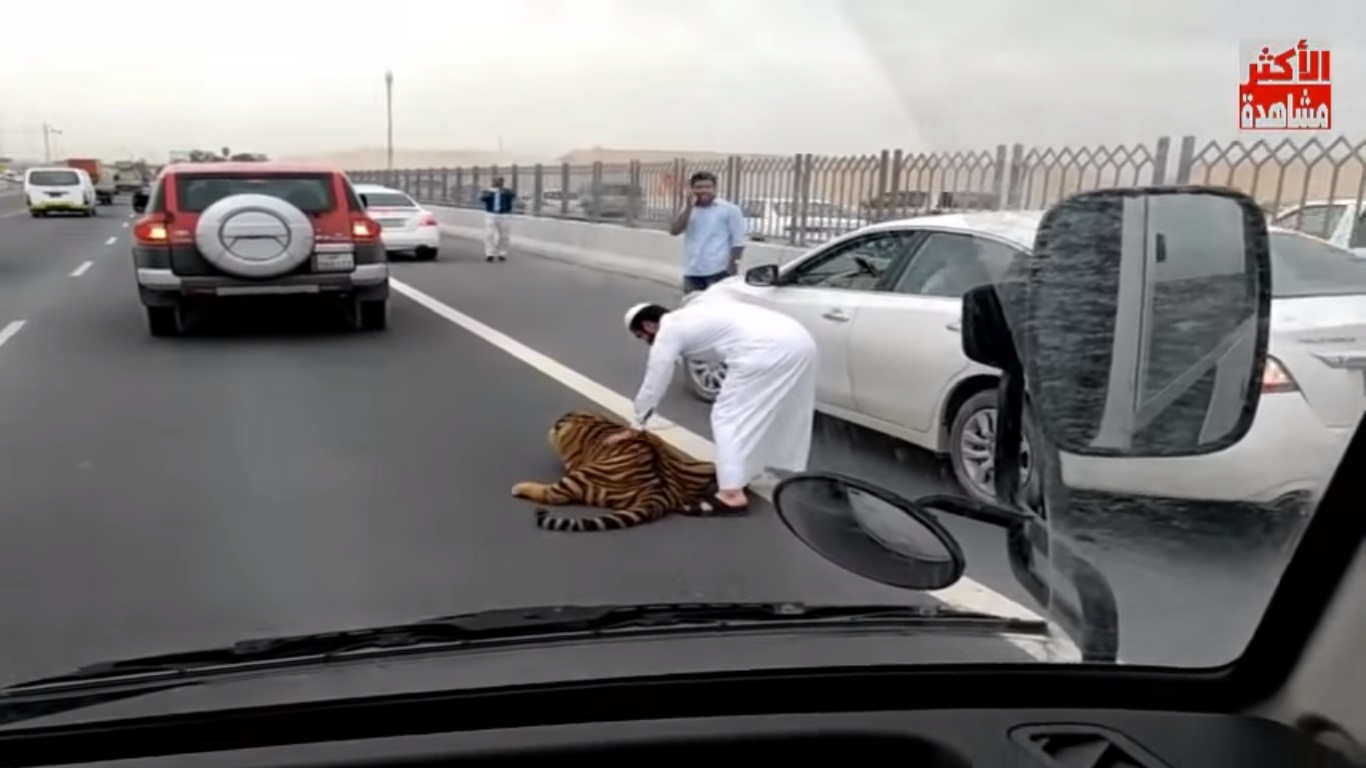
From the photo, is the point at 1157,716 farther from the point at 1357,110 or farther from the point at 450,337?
the point at 450,337

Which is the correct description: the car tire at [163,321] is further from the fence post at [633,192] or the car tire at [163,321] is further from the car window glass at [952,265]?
the fence post at [633,192]

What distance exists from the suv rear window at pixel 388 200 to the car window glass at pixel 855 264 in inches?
694

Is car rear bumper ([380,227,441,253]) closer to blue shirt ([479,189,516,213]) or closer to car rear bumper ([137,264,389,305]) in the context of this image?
blue shirt ([479,189,516,213])

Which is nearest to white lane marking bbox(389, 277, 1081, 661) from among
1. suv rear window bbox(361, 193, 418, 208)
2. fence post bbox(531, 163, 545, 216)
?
suv rear window bbox(361, 193, 418, 208)

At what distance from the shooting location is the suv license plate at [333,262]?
1215 centimetres

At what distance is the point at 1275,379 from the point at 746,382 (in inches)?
131

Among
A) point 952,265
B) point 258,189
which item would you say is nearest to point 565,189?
point 258,189

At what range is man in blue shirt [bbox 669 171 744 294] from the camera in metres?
11.2

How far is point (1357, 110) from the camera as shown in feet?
6.62

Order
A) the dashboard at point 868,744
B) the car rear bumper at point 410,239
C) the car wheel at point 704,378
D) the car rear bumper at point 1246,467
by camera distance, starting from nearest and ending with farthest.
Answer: the dashboard at point 868,744, the car rear bumper at point 1246,467, the car wheel at point 704,378, the car rear bumper at point 410,239

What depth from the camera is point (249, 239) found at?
11805 millimetres

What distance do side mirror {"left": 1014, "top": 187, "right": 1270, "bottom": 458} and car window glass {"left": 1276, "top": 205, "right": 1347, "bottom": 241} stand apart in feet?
0.43

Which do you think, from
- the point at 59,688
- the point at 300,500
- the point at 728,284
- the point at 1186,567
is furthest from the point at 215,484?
the point at 1186,567

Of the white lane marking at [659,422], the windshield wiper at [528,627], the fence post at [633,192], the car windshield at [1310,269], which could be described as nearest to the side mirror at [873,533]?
the windshield wiper at [528,627]
